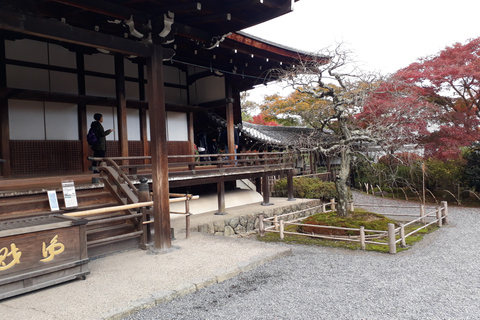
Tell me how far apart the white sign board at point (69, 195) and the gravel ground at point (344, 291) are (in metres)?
3.10

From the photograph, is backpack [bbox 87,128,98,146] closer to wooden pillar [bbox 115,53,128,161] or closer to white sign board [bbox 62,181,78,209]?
wooden pillar [bbox 115,53,128,161]

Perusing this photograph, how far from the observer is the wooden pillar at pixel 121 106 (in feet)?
33.0

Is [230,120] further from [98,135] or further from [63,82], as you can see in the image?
[63,82]

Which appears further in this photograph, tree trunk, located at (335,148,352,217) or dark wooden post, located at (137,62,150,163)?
dark wooden post, located at (137,62,150,163)

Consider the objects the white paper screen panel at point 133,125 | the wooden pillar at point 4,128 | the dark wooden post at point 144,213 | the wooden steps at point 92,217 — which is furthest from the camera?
the white paper screen panel at point 133,125

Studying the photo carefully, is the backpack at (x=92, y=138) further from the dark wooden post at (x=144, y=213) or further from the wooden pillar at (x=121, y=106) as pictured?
the dark wooden post at (x=144, y=213)

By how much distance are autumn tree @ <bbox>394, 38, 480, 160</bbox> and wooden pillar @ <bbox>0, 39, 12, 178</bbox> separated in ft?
43.5

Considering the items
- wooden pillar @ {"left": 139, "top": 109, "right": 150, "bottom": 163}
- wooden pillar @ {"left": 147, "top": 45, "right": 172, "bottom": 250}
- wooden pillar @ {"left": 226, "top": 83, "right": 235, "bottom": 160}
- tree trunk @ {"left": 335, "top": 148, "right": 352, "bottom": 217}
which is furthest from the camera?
wooden pillar @ {"left": 226, "top": 83, "right": 235, "bottom": 160}

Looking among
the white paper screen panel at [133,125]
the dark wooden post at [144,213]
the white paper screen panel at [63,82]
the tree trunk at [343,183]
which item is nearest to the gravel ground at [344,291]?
the dark wooden post at [144,213]

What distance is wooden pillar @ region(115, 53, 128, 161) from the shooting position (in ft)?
33.0

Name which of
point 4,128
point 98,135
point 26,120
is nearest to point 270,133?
point 98,135

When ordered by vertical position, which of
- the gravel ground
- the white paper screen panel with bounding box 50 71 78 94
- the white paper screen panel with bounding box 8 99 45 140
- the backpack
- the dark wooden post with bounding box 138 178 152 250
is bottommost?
the gravel ground

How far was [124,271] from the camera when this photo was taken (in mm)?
5102

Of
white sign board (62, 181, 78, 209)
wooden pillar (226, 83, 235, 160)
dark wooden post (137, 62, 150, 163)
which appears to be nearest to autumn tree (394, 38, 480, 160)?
wooden pillar (226, 83, 235, 160)
